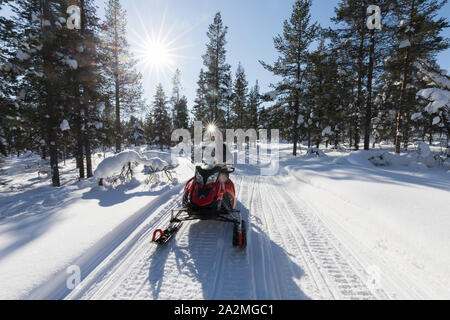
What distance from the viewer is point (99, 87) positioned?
12.7 m

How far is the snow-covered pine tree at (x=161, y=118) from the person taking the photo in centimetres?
3241

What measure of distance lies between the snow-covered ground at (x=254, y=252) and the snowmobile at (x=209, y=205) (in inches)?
8.7

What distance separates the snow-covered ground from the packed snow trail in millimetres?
16

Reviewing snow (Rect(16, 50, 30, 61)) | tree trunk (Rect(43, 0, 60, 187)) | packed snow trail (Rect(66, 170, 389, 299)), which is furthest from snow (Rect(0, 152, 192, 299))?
snow (Rect(16, 50, 30, 61))

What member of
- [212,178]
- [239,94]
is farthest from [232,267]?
[239,94]

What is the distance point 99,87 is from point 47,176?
26.9 feet

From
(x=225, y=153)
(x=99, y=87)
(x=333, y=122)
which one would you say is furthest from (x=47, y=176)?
(x=333, y=122)

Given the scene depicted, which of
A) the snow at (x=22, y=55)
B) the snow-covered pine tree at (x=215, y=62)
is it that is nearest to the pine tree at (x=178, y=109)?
the snow-covered pine tree at (x=215, y=62)

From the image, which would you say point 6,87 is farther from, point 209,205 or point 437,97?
point 437,97

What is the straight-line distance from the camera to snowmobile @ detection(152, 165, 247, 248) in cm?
375

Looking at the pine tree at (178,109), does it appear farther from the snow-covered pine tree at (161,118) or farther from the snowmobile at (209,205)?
the snowmobile at (209,205)

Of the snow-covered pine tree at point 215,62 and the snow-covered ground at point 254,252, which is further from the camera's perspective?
the snow-covered pine tree at point 215,62

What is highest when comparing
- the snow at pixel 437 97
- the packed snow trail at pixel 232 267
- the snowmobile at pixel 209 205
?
the snow at pixel 437 97

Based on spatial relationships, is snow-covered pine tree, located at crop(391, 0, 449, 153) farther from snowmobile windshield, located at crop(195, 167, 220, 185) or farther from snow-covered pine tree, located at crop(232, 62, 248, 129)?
snow-covered pine tree, located at crop(232, 62, 248, 129)
